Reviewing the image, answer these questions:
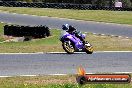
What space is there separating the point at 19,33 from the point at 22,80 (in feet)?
46.6

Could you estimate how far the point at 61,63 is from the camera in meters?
13.8

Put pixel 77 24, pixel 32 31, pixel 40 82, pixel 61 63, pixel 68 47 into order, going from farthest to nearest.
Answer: pixel 77 24
pixel 32 31
pixel 68 47
pixel 61 63
pixel 40 82

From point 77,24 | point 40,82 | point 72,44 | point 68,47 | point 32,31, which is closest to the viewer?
point 40,82

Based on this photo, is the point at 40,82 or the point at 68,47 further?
the point at 68,47

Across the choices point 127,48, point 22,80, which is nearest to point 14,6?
point 127,48

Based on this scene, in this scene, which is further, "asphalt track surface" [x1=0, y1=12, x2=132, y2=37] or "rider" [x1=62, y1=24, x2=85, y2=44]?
"asphalt track surface" [x1=0, y1=12, x2=132, y2=37]

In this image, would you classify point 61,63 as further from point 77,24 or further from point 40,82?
point 77,24

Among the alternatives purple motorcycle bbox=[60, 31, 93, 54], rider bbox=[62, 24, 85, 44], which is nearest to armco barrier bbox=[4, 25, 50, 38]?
rider bbox=[62, 24, 85, 44]

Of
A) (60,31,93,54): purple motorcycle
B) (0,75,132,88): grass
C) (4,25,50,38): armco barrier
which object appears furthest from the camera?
(4,25,50,38): armco barrier

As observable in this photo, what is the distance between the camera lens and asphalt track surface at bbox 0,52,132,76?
12.3 metres

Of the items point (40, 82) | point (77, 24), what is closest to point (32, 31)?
point (77, 24)

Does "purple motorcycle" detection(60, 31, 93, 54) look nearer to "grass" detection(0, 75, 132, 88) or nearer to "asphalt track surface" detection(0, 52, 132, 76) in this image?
"asphalt track surface" detection(0, 52, 132, 76)

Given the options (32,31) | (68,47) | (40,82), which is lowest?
(32,31)

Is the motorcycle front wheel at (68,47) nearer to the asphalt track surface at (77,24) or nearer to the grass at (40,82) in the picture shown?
the grass at (40,82)
